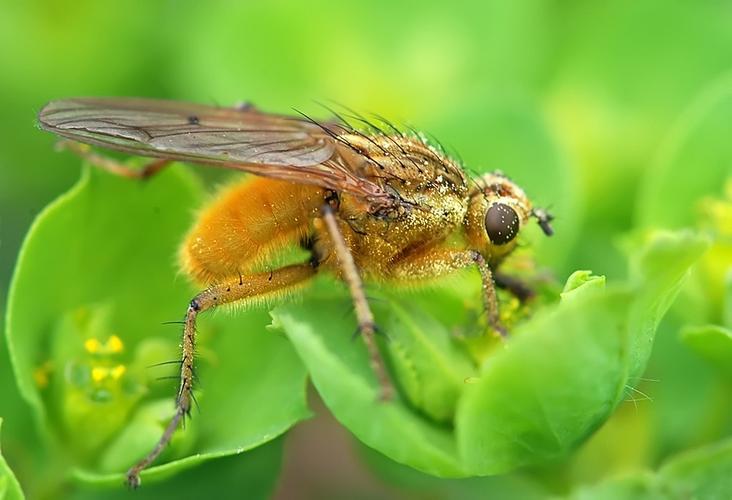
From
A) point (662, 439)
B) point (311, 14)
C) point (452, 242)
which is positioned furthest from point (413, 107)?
point (662, 439)

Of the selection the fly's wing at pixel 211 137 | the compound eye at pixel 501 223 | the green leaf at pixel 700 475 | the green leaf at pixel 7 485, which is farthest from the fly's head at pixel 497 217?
the green leaf at pixel 7 485

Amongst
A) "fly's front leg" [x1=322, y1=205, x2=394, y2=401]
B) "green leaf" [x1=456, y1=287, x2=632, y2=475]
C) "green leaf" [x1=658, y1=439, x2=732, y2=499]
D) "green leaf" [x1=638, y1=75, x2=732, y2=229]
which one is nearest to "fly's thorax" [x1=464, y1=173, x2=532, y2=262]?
"fly's front leg" [x1=322, y1=205, x2=394, y2=401]

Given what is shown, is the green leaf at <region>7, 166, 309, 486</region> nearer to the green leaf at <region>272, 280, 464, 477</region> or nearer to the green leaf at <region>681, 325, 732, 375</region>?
the green leaf at <region>272, 280, 464, 477</region>

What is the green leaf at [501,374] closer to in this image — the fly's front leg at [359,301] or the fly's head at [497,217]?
the fly's front leg at [359,301]

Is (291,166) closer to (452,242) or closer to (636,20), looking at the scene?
(452,242)

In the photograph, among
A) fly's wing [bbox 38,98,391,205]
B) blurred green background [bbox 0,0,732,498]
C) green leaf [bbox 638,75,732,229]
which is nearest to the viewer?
fly's wing [bbox 38,98,391,205]
